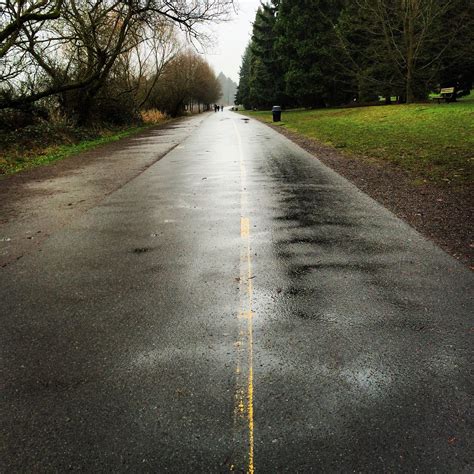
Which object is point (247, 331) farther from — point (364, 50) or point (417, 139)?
point (364, 50)

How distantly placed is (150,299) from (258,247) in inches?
77.1

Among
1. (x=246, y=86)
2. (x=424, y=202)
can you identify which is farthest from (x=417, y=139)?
(x=246, y=86)

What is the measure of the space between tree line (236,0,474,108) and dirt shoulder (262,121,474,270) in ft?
83.5

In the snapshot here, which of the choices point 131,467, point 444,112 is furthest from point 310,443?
point 444,112

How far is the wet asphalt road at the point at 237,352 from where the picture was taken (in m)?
2.48

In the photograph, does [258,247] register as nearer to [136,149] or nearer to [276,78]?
[136,149]

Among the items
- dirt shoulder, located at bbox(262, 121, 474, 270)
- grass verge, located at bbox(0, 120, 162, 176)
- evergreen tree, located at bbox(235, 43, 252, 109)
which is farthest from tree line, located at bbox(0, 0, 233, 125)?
evergreen tree, located at bbox(235, 43, 252, 109)

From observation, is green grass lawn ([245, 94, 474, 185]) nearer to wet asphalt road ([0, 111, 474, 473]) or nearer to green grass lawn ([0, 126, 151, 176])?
wet asphalt road ([0, 111, 474, 473])

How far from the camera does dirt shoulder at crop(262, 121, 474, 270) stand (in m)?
6.02

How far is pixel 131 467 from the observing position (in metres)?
2.37

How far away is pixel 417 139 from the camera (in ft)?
53.0

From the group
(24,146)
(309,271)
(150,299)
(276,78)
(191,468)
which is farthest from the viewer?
(276,78)

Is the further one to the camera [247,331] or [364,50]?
[364,50]

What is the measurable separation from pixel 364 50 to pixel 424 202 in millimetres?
33924
